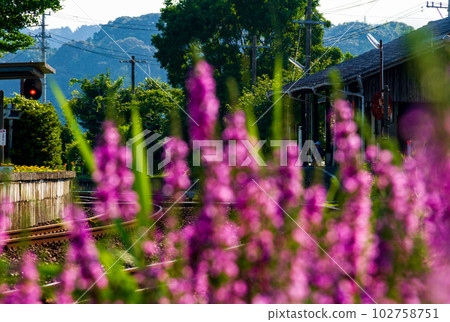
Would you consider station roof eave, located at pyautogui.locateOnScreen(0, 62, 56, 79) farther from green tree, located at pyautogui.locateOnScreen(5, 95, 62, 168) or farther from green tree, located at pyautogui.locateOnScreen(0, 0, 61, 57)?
green tree, located at pyautogui.locateOnScreen(0, 0, 61, 57)

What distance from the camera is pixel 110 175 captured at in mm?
2225

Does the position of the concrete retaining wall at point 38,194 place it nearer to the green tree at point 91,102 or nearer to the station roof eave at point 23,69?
the station roof eave at point 23,69

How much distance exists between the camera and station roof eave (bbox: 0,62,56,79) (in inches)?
639

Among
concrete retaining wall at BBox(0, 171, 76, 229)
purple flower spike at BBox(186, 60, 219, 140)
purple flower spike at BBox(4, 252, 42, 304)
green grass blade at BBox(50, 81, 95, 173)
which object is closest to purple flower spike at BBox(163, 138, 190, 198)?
purple flower spike at BBox(186, 60, 219, 140)

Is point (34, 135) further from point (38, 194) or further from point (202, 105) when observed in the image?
point (202, 105)

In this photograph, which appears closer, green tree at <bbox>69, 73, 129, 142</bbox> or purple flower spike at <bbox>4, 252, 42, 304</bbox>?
purple flower spike at <bbox>4, 252, 42, 304</bbox>

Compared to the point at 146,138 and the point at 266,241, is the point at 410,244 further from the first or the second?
the point at 146,138

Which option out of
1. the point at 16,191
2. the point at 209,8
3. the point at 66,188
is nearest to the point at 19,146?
the point at 66,188

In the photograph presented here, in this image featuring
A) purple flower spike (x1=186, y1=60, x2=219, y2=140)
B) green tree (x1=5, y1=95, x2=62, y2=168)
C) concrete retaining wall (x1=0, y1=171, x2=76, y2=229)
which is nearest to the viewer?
purple flower spike (x1=186, y1=60, x2=219, y2=140)

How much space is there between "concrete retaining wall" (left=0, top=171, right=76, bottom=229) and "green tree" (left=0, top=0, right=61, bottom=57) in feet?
34.7

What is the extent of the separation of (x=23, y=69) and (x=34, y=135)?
7.81 meters

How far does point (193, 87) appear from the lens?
2205 mm

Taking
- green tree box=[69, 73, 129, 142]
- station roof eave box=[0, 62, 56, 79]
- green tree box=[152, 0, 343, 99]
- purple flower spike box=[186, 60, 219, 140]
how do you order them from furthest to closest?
green tree box=[152, 0, 343, 99] → green tree box=[69, 73, 129, 142] → station roof eave box=[0, 62, 56, 79] → purple flower spike box=[186, 60, 219, 140]

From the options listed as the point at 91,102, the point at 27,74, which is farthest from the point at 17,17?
the point at 91,102
